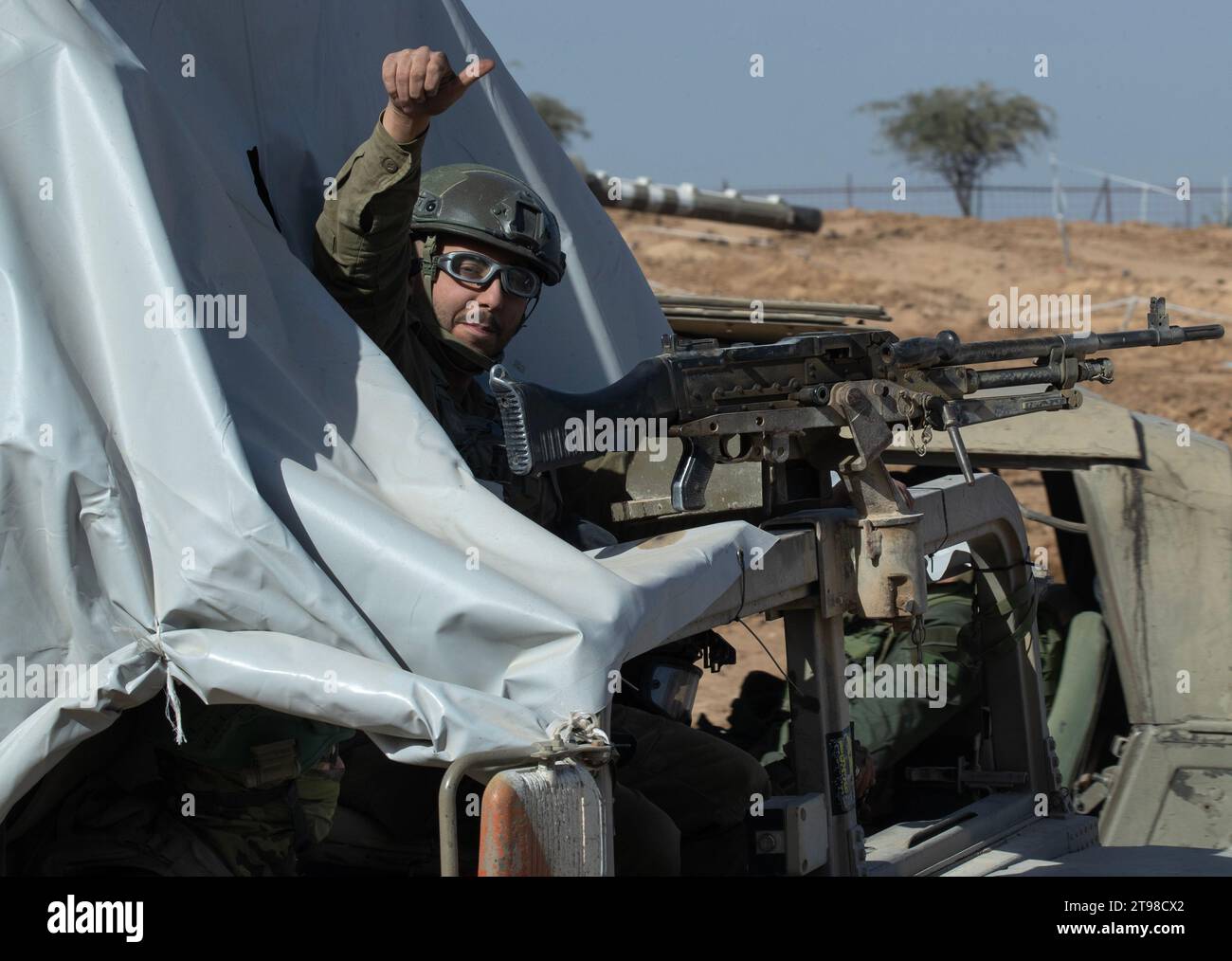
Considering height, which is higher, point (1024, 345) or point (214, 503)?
point (1024, 345)

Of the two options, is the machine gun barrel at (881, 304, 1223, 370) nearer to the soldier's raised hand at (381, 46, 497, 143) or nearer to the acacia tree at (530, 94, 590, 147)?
the soldier's raised hand at (381, 46, 497, 143)

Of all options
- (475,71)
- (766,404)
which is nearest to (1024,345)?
(766,404)

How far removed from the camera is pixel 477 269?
152 inches

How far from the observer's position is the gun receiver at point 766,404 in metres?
3.13

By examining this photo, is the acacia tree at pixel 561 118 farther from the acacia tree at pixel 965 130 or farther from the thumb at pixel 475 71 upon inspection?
the thumb at pixel 475 71

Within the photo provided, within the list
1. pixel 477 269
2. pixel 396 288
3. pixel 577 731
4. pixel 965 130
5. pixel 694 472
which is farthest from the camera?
pixel 965 130

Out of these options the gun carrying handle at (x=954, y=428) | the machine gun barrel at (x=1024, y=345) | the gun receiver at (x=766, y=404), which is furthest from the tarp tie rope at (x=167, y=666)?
the gun carrying handle at (x=954, y=428)

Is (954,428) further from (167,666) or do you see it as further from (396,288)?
(167,666)

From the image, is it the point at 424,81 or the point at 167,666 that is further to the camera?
the point at 424,81

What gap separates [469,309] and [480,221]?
0.21m

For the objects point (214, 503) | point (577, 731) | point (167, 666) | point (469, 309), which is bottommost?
point (577, 731)

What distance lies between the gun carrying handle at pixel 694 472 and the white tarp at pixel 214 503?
0.23m
